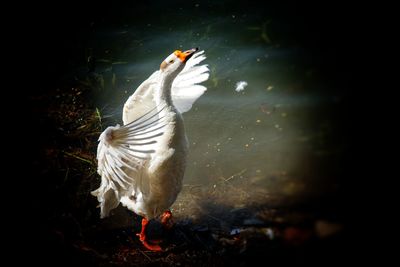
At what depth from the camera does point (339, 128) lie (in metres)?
0.85

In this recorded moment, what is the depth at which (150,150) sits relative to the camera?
1.27 meters

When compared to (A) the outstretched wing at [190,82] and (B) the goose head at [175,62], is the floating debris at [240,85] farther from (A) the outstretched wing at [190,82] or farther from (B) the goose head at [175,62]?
(B) the goose head at [175,62]

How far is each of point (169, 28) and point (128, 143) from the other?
2.92 feet

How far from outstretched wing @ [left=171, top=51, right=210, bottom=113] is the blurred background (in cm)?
11

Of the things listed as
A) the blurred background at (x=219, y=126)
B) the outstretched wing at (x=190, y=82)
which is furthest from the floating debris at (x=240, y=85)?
the outstretched wing at (x=190, y=82)

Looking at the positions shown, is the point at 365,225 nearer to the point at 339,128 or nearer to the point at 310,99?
the point at 339,128

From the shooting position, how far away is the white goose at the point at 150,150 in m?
1.20

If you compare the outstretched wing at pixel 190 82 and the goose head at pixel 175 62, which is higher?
the goose head at pixel 175 62

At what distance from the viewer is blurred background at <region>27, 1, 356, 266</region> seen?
34.5 inches

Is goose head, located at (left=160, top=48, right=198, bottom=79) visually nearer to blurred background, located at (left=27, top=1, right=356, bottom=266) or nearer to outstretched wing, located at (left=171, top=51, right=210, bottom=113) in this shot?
outstretched wing, located at (left=171, top=51, right=210, bottom=113)

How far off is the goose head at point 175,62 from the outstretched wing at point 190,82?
26cm

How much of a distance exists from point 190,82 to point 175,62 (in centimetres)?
30

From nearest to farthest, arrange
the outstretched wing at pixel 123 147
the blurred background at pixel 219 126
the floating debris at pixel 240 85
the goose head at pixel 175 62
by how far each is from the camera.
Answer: the blurred background at pixel 219 126 < the outstretched wing at pixel 123 147 < the goose head at pixel 175 62 < the floating debris at pixel 240 85

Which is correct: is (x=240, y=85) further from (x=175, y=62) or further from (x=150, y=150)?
(x=150, y=150)
